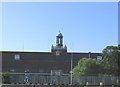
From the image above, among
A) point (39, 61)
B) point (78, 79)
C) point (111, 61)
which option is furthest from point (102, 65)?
point (39, 61)

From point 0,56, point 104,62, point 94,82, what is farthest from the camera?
point 0,56

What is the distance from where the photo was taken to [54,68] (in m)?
64.1

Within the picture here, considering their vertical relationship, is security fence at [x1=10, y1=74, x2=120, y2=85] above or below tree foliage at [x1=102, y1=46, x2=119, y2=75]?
below

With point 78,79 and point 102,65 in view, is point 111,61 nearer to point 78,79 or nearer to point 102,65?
point 102,65

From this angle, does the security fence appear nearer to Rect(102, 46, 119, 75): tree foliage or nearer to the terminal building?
Rect(102, 46, 119, 75): tree foliage

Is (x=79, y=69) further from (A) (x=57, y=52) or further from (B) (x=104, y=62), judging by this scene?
(A) (x=57, y=52)

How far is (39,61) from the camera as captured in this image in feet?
211

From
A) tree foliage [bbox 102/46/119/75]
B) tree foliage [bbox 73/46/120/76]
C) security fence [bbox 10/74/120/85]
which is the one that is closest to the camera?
security fence [bbox 10/74/120/85]

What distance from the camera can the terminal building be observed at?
63.5 meters

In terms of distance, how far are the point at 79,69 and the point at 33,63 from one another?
18.3m

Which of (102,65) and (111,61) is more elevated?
(111,61)

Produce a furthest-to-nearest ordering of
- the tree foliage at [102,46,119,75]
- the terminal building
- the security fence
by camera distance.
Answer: the terminal building → the tree foliage at [102,46,119,75] → the security fence

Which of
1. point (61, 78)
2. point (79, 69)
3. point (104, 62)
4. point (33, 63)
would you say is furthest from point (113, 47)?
point (33, 63)

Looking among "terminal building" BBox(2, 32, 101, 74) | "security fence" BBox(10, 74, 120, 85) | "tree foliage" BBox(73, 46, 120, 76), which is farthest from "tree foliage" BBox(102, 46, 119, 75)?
"terminal building" BBox(2, 32, 101, 74)
